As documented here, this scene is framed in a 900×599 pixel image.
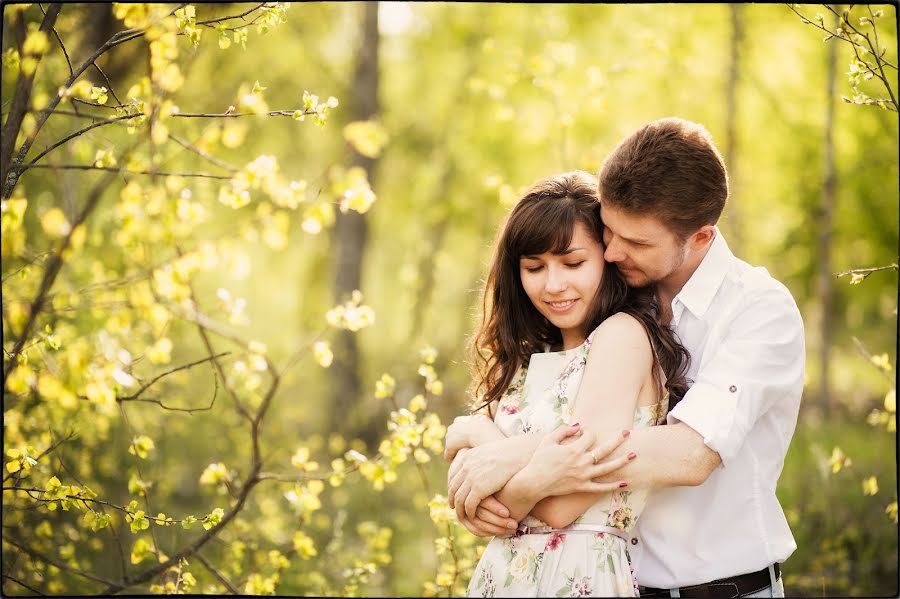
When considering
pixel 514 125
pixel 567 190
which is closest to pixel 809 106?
pixel 514 125

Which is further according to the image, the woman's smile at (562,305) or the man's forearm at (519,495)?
the woman's smile at (562,305)

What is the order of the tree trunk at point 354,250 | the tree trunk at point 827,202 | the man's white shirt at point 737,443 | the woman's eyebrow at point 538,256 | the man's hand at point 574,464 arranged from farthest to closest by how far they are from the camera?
the tree trunk at point 354,250 < the tree trunk at point 827,202 < the woman's eyebrow at point 538,256 < the man's white shirt at point 737,443 < the man's hand at point 574,464

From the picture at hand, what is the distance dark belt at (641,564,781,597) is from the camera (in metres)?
2.57

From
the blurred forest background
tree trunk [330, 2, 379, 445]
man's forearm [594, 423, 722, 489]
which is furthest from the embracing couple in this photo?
tree trunk [330, 2, 379, 445]

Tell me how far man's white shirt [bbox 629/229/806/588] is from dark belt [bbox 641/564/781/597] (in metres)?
0.02

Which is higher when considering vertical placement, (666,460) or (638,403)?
(638,403)

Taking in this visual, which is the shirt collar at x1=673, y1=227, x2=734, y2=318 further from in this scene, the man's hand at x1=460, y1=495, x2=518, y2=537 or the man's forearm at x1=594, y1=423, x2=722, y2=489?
the man's hand at x1=460, y1=495, x2=518, y2=537

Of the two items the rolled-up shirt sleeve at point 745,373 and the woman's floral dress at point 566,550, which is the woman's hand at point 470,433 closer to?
the woman's floral dress at point 566,550

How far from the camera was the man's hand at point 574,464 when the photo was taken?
2396mm

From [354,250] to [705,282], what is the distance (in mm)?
7222

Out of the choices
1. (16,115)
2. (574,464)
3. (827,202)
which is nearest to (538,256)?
(574,464)

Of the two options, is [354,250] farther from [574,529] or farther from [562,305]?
[574,529]

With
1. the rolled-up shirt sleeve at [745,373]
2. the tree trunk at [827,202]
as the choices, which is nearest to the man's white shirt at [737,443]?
the rolled-up shirt sleeve at [745,373]

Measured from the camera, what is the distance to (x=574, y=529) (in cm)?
254
